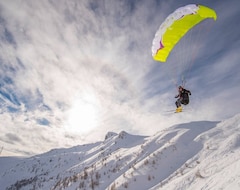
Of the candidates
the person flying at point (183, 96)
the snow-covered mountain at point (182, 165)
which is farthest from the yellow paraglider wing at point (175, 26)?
the snow-covered mountain at point (182, 165)

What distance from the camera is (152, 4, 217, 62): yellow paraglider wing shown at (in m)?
11.9

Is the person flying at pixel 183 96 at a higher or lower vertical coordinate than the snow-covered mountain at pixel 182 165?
higher

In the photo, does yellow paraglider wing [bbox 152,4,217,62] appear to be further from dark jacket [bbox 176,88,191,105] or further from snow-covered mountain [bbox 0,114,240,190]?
snow-covered mountain [bbox 0,114,240,190]

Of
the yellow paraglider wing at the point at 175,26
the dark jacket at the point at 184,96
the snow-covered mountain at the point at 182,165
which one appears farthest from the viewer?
the dark jacket at the point at 184,96

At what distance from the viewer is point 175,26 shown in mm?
13000

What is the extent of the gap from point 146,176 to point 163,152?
161 inches

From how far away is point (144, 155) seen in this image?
23312 mm

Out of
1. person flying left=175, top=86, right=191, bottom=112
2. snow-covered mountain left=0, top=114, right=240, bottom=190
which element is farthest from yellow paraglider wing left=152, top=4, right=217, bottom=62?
snow-covered mountain left=0, top=114, right=240, bottom=190

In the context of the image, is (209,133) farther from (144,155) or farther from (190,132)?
(144,155)

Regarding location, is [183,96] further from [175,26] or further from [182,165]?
[182,165]

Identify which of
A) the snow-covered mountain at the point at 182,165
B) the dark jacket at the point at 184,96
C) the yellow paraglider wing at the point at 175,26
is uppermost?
the yellow paraglider wing at the point at 175,26

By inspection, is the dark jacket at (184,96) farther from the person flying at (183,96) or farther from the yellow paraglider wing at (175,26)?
the yellow paraglider wing at (175,26)

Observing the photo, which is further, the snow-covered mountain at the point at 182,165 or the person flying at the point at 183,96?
the person flying at the point at 183,96

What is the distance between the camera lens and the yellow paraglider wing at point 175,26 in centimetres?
1188
